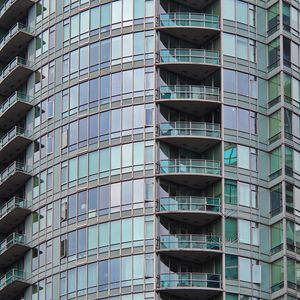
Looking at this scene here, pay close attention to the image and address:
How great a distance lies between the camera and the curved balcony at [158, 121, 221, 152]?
10894 centimetres

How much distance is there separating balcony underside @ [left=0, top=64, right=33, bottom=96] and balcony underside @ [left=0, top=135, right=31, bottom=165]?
5576mm

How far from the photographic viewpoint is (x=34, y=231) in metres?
115

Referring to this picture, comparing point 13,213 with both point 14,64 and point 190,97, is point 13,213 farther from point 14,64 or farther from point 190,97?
point 190,97

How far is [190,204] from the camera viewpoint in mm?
107750

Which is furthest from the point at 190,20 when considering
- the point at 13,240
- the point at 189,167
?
the point at 13,240

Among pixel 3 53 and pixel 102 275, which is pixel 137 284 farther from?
pixel 3 53

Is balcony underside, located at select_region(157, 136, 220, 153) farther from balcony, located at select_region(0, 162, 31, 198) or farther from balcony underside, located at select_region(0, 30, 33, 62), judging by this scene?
balcony underside, located at select_region(0, 30, 33, 62)

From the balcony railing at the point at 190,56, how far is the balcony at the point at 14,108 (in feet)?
42.2

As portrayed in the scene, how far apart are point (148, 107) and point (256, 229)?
11.8 metres

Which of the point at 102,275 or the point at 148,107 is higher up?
the point at 148,107

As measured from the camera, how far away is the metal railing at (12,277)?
11450 cm

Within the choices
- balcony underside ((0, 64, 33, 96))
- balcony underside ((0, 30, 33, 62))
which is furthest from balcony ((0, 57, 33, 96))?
balcony underside ((0, 30, 33, 62))

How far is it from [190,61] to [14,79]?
664 inches

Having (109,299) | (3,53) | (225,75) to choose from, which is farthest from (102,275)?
(3,53)
